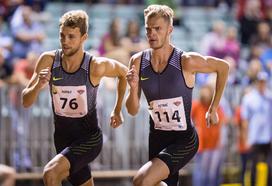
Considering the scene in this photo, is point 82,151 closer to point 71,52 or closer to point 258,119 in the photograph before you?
point 71,52

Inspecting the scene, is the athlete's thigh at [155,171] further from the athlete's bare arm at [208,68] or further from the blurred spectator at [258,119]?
the blurred spectator at [258,119]

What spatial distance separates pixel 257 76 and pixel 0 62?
12.7 feet

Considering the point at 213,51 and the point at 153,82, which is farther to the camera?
the point at 213,51

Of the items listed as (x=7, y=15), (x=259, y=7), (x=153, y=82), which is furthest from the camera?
(x=259, y=7)

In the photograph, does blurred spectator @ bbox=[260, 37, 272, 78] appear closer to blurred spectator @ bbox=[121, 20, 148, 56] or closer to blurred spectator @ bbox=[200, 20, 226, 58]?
blurred spectator @ bbox=[200, 20, 226, 58]

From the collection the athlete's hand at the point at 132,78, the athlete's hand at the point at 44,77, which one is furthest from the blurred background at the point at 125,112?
the athlete's hand at the point at 132,78

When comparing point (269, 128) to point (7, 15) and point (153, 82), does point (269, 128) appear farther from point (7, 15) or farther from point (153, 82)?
point (153, 82)

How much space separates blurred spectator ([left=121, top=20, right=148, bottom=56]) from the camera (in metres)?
15.2

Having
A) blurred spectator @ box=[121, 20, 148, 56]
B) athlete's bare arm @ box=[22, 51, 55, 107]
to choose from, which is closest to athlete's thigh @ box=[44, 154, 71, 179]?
athlete's bare arm @ box=[22, 51, 55, 107]

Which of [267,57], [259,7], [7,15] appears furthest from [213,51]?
[7,15]

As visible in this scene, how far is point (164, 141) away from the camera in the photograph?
31.1 feet

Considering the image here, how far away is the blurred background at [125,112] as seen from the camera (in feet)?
45.5

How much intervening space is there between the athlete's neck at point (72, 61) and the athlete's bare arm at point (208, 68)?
104 centimetres

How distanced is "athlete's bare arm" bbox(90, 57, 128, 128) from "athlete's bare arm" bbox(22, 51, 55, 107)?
0.45 meters
